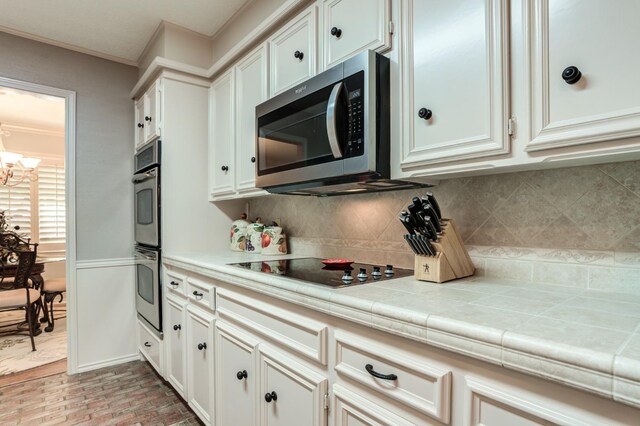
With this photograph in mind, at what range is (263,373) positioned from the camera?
1368 millimetres

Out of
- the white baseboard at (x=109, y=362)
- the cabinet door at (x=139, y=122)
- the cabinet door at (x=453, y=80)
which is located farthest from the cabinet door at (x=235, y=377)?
the cabinet door at (x=139, y=122)

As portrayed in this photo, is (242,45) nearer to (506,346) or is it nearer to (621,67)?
(621,67)

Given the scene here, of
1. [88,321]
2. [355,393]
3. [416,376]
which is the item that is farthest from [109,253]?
[416,376]

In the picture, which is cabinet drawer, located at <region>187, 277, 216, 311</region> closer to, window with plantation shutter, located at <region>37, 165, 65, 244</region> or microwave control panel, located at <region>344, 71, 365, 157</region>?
microwave control panel, located at <region>344, 71, 365, 157</region>

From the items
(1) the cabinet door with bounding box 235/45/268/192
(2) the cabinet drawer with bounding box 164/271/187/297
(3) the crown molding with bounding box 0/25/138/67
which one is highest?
(3) the crown molding with bounding box 0/25/138/67

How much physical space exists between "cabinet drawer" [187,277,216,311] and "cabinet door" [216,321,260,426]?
0.12m

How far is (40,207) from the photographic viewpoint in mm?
5105

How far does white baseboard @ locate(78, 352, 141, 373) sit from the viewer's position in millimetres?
2691

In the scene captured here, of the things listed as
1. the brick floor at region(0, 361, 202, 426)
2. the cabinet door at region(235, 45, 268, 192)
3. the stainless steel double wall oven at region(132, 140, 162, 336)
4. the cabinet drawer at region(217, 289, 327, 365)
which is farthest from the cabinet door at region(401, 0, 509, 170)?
the brick floor at region(0, 361, 202, 426)

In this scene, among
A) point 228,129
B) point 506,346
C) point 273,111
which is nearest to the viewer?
point 506,346

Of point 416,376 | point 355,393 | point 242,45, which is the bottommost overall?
point 355,393

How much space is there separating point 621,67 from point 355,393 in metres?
1.03

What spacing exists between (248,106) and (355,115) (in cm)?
102

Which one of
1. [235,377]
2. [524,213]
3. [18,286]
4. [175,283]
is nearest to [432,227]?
[524,213]
